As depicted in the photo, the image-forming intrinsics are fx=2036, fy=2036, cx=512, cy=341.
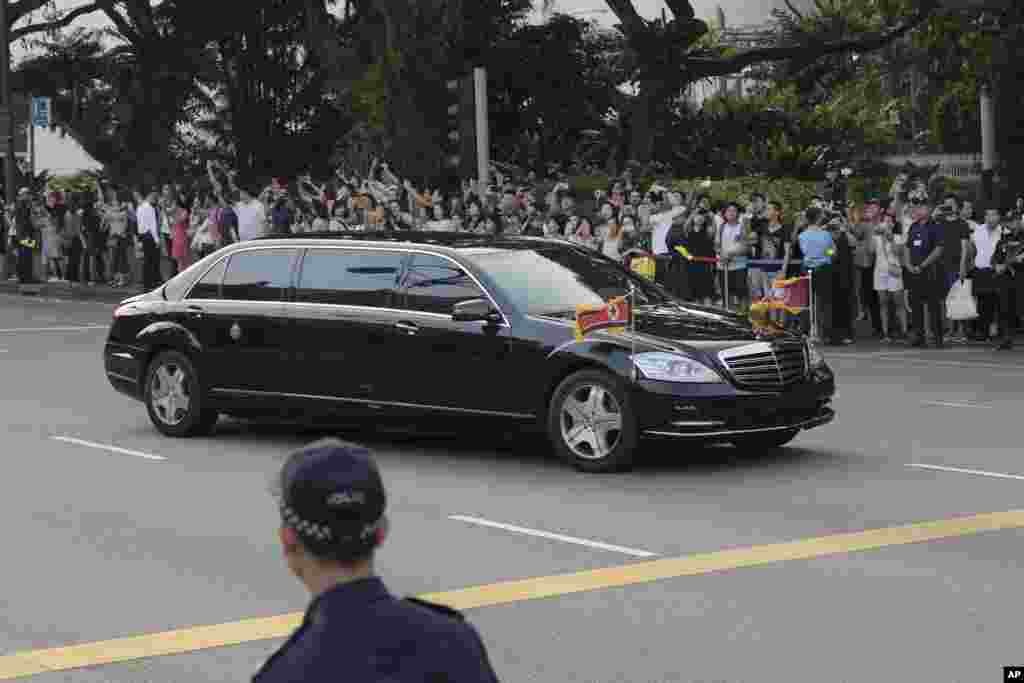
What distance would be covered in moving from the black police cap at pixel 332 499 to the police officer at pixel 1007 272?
19538 millimetres

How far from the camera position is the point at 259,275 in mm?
14539

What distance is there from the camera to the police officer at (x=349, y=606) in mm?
3307

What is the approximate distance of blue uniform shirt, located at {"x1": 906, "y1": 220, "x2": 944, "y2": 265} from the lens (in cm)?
2259

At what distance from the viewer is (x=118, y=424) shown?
15.9m

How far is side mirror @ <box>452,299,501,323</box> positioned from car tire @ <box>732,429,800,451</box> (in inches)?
68.5

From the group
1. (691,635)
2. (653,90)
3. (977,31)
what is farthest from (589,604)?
(653,90)

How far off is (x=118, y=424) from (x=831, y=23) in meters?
23.7

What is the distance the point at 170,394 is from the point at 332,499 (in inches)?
462

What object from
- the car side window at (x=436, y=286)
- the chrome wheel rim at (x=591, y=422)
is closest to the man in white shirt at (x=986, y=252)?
the car side window at (x=436, y=286)

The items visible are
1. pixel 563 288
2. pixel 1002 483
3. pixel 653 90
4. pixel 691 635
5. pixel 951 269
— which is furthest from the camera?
pixel 653 90

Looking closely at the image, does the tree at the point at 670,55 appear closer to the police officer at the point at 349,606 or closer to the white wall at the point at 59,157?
the police officer at the point at 349,606

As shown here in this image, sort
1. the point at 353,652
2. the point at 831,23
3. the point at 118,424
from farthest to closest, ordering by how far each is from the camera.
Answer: the point at 831,23
the point at 118,424
the point at 353,652

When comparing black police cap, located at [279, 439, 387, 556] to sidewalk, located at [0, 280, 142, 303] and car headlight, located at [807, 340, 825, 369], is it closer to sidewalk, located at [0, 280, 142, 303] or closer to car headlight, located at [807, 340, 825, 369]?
car headlight, located at [807, 340, 825, 369]

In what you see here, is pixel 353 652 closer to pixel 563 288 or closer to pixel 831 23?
pixel 563 288
